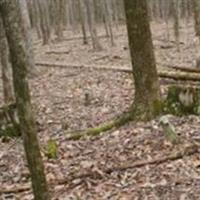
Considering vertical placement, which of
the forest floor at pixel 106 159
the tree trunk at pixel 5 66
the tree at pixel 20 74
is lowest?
the forest floor at pixel 106 159

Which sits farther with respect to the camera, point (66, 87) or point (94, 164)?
point (66, 87)

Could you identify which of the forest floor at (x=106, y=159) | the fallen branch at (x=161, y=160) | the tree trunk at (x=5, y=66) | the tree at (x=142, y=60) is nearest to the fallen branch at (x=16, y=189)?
the forest floor at (x=106, y=159)

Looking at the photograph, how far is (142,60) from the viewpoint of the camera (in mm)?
8023

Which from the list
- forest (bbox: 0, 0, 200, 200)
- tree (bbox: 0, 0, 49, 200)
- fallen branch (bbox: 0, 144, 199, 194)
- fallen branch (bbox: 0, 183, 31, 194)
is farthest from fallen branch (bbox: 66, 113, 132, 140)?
tree (bbox: 0, 0, 49, 200)

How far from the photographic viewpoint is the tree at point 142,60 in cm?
789

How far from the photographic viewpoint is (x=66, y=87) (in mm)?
13273

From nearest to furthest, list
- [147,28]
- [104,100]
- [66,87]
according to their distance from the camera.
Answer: [147,28] → [104,100] → [66,87]

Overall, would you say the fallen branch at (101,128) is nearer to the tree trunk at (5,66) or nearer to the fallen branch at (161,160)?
the fallen branch at (161,160)

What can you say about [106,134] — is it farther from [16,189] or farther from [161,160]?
[16,189]

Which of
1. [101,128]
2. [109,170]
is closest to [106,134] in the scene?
[101,128]

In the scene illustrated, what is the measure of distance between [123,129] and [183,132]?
101cm

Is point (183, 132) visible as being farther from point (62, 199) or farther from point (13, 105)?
point (13, 105)

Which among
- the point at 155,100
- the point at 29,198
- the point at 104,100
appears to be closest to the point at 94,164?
the point at 29,198

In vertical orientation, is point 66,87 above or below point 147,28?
below
